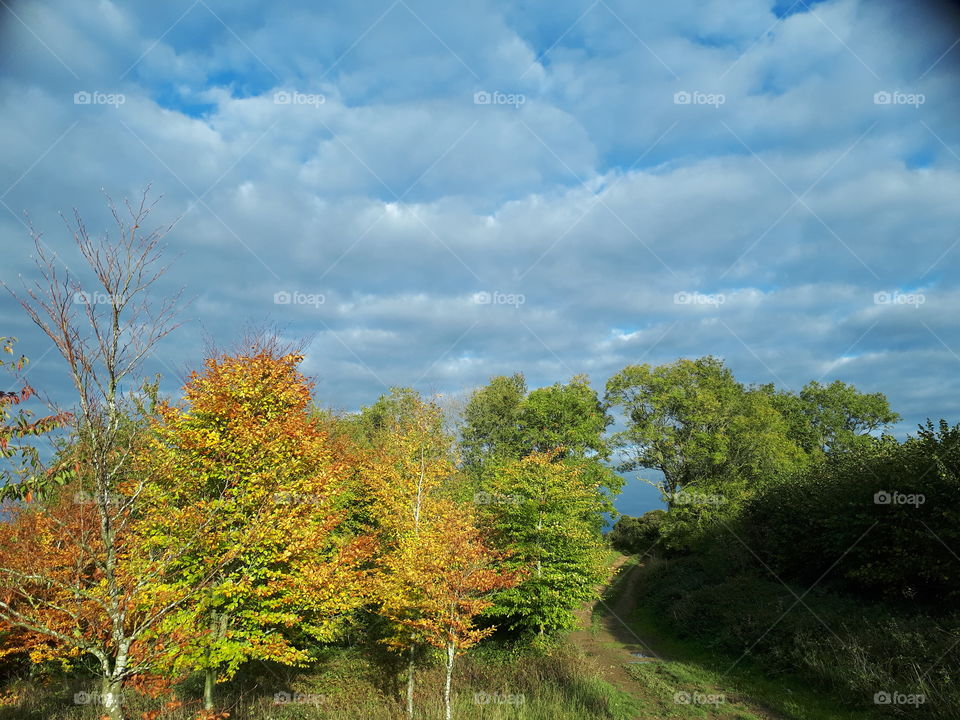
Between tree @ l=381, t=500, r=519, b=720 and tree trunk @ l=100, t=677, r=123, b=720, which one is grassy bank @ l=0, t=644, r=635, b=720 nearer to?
tree @ l=381, t=500, r=519, b=720

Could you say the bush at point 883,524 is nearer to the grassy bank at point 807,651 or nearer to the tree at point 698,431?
the grassy bank at point 807,651

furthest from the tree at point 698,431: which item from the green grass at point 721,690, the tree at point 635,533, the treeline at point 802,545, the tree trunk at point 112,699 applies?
the tree trunk at point 112,699

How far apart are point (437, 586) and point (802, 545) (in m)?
18.2

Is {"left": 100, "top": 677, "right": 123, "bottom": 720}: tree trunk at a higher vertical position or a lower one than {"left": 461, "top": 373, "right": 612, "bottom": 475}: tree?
lower

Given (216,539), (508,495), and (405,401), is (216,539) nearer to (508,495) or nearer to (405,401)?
(508,495)

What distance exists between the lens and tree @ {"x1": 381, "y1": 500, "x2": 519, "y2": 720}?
51.2 ft

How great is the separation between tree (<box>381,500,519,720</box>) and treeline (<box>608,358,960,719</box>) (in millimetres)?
10826

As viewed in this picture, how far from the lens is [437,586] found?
15984 mm

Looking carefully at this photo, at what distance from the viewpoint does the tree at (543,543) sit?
67.9ft

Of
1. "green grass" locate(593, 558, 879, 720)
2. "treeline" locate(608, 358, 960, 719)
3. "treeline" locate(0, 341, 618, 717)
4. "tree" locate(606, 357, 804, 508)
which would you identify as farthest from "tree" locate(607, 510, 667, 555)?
"treeline" locate(0, 341, 618, 717)

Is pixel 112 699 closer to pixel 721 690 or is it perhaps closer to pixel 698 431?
pixel 721 690

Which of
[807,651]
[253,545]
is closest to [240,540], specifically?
[253,545]

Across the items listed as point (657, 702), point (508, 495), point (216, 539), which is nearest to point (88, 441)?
point (216, 539)

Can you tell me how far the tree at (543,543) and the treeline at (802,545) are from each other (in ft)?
21.7
